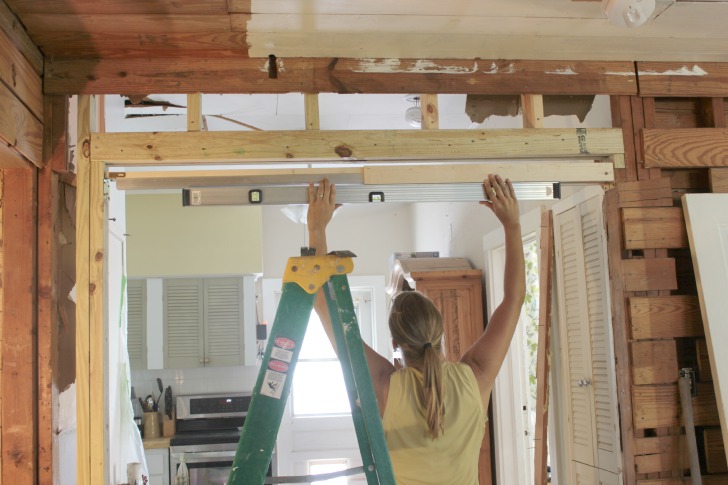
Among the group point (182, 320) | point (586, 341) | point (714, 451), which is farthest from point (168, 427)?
point (714, 451)

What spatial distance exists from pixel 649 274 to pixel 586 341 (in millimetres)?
477

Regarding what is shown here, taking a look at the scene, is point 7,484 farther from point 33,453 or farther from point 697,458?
point 697,458

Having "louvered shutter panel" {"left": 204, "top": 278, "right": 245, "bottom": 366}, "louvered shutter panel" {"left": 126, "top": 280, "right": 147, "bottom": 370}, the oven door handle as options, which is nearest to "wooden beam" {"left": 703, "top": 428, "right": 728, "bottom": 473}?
the oven door handle

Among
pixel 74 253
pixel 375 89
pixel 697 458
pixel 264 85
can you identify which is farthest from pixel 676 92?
pixel 74 253

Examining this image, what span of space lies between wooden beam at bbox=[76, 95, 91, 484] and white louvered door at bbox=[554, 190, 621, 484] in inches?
75.6

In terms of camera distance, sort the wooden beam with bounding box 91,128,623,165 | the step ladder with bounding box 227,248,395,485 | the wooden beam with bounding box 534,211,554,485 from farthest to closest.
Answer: the wooden beam with bounding box 534,211,554,485 < the wooden beam with bounding box 91,128,623,165 < the step ladder with bounding box 227,248,395,485

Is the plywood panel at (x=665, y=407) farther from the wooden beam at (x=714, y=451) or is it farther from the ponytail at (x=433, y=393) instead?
the ponytail at (x=433, y=393)

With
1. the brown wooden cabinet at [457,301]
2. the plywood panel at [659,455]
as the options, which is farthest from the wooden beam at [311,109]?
the brown wooden cabinet at [457,301]

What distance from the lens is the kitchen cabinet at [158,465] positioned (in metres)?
6.24

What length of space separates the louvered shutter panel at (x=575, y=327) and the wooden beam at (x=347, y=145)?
48 centimetres

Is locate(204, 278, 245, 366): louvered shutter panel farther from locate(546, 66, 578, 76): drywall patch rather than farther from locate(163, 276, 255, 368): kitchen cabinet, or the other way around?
locate(546, 66, 578, 76): drywall patch

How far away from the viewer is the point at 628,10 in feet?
7.10

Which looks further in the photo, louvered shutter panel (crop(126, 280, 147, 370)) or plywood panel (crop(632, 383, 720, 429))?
louvered shutter panel (crop(126, 280, 147, 370))

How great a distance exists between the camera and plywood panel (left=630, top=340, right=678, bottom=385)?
8.77 ft
